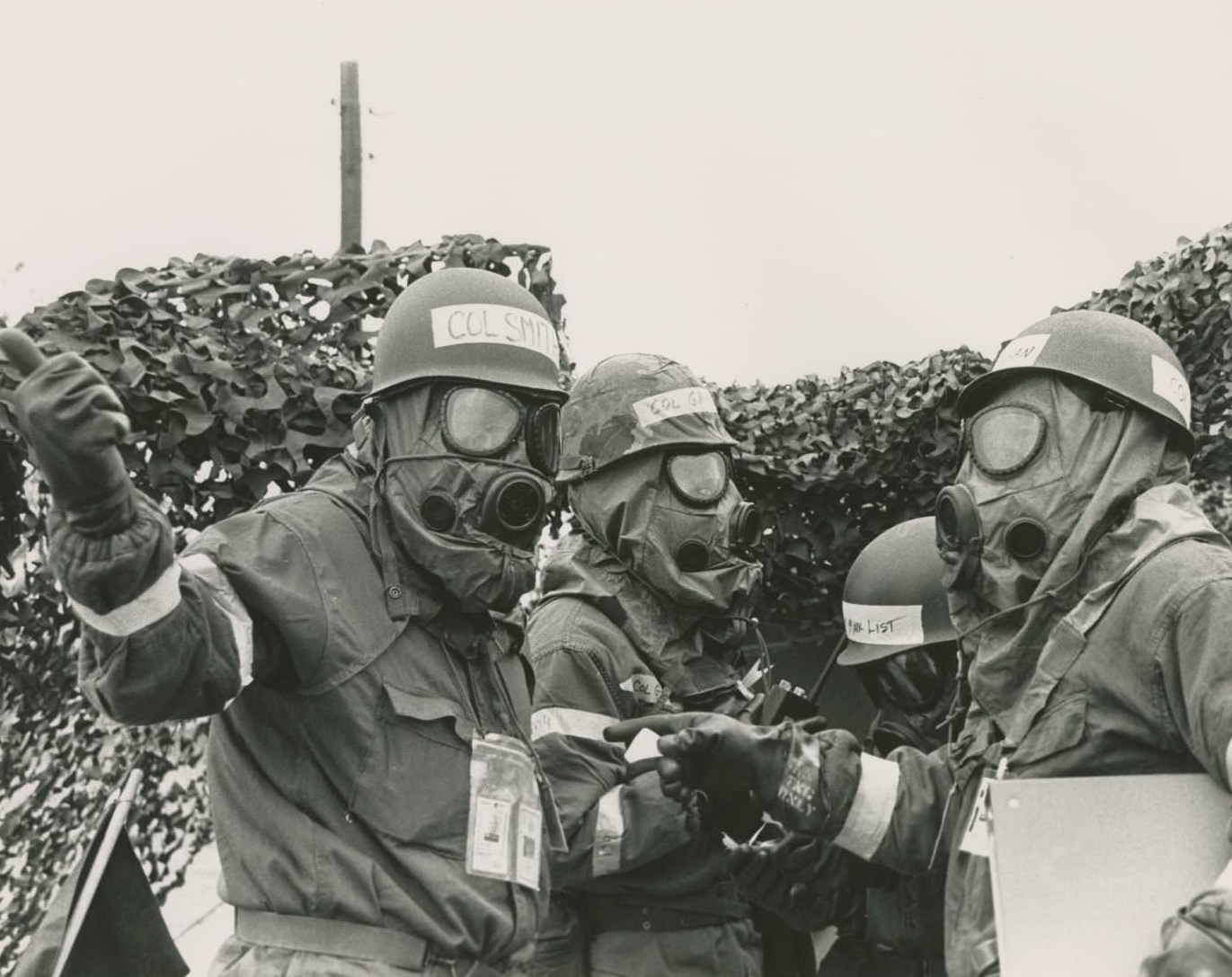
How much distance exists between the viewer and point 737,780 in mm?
4121

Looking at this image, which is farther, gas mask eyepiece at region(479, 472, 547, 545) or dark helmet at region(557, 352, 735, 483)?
dark helmet at region(557, 352, 735, 483)

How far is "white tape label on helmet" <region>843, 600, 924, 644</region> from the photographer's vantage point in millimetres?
5164

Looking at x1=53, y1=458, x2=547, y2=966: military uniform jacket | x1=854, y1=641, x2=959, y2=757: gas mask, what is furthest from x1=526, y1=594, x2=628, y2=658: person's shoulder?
x1=53, y1=458, x2=547, y2=966: military uniform jacket

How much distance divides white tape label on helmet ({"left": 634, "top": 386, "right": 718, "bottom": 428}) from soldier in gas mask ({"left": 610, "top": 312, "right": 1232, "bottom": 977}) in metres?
1.34

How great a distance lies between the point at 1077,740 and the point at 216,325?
115 inches

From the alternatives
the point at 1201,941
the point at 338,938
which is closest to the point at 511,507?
the point at 338,938

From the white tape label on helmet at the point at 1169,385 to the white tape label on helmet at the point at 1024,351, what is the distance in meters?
0.26


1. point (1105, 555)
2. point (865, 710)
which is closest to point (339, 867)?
point (1105, 555)

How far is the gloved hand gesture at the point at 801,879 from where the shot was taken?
15.0 feet

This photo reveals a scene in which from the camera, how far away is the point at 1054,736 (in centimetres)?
350

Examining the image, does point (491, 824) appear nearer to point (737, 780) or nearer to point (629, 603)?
point (737, 780)

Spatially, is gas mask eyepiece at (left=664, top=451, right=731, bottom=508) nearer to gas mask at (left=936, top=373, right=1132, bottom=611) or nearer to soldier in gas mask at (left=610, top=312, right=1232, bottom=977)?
soldier in gas mask at (left=610, top=312, right=1232, bottom=977)

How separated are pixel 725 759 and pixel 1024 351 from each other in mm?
1218

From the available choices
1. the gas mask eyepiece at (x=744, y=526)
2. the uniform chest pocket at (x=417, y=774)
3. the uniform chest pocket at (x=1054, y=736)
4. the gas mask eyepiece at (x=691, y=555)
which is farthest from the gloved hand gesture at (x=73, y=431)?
the gas mask eyepiece at (x=744, y=526)
